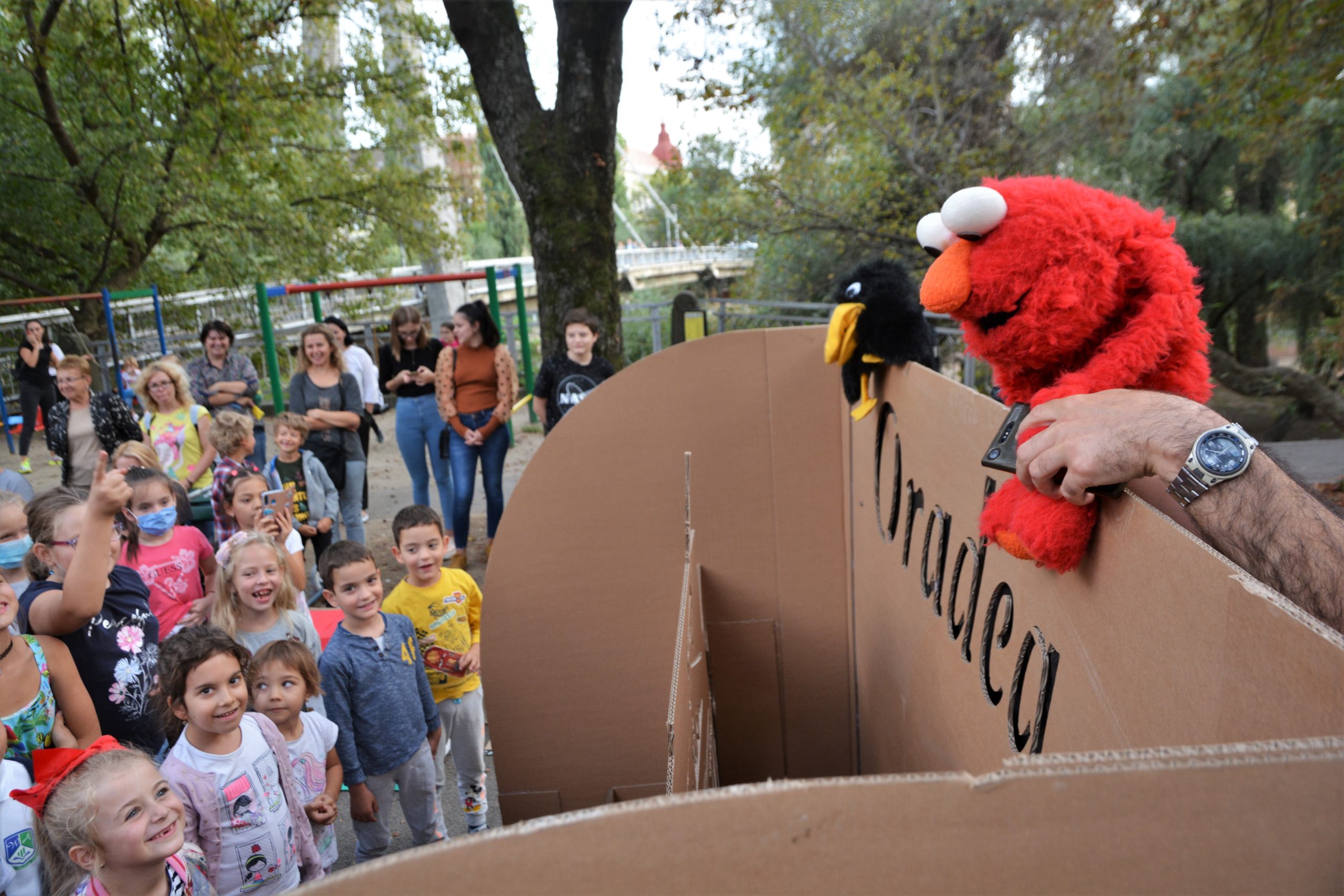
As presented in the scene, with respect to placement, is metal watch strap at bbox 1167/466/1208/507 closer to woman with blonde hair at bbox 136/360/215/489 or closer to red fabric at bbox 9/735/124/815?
red fabric at bbox 9/735/124/815

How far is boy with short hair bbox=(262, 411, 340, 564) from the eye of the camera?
14.9 feet

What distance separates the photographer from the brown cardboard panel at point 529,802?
1930 mm

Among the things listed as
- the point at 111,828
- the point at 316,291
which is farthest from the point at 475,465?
the point at 316,291

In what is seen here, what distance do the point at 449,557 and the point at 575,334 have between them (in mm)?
1634

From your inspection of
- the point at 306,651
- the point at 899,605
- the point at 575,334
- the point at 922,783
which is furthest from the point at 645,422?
the point at 575,334

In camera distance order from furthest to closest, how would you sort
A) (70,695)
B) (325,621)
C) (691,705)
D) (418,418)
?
(418,418) → (325,621) → (70,695) → (691,705)

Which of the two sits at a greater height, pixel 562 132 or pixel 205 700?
pixel 562 132

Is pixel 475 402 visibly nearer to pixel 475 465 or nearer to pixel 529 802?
pixel 475 465

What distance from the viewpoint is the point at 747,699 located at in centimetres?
221

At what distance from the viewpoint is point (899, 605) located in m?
1.69

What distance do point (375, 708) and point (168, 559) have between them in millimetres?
1251

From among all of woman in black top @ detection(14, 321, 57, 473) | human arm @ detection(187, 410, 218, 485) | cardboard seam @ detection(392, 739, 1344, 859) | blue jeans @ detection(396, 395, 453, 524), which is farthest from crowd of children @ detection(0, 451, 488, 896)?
woman in black top @ detection(14, 321, 57, 473)

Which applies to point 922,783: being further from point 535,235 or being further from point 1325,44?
point 1325,44

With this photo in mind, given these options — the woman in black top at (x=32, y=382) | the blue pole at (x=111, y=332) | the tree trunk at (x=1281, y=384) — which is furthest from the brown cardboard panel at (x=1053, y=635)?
the woman in black top at (x=32, y=382)
